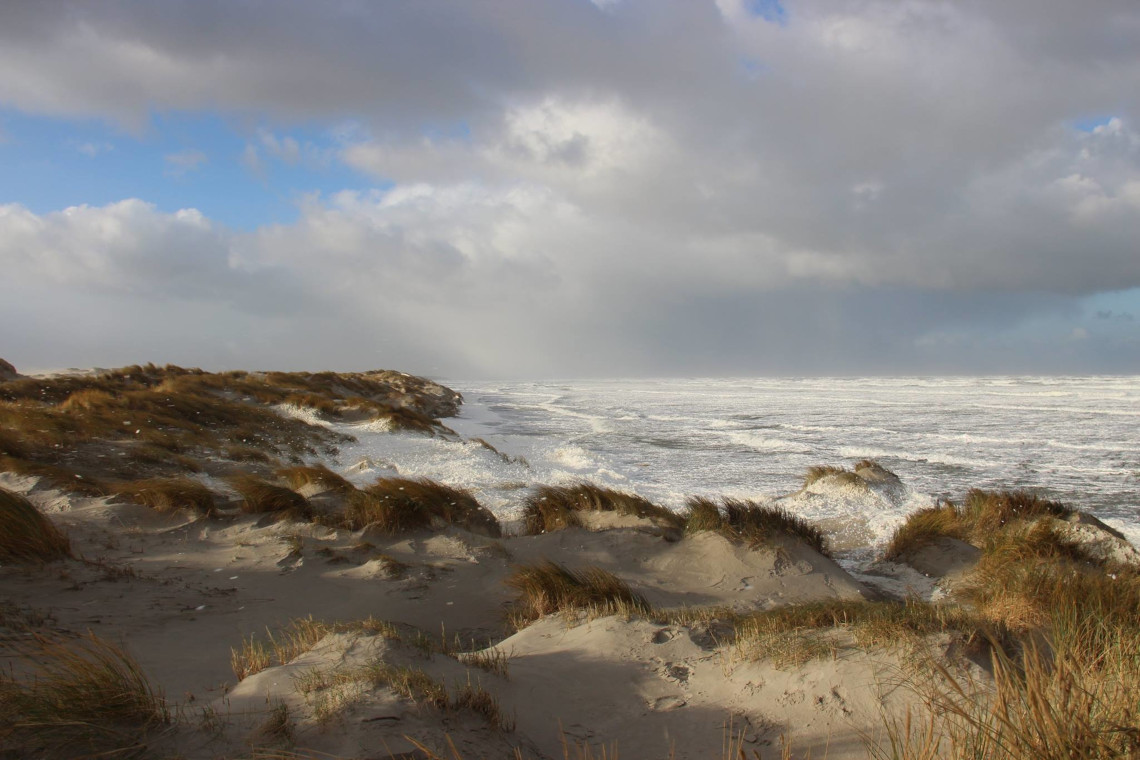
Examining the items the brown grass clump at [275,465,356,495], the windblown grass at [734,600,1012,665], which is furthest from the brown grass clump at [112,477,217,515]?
the windblown grass at [734,600,1012,665]

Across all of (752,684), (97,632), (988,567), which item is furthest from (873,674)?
(97,632)

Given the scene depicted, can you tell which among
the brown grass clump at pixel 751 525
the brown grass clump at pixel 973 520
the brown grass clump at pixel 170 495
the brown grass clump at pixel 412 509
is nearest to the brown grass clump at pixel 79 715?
the brown grass clump at pixel 412 509

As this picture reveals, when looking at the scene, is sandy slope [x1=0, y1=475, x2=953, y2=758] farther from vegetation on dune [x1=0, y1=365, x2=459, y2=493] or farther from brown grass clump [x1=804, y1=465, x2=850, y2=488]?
brown grass clump [x1=804, y1=465, x2=850, y2=488]

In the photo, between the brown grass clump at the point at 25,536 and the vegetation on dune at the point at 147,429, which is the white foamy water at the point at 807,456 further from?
the brown grass clump at the point at 25,536

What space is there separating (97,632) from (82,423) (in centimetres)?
979

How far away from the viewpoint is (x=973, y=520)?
877 centimetres

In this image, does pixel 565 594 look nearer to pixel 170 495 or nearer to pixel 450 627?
pixel 450 627

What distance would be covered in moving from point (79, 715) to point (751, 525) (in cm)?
700

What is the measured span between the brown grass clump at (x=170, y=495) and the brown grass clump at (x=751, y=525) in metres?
6.51

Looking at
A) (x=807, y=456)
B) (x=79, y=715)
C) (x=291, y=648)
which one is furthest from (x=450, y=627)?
(x=807, y=456)

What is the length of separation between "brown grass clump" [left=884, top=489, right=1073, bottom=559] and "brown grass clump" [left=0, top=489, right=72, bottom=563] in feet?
32.0

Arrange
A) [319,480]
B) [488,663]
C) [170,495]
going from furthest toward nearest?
[319,480], [170,495], [488,663]

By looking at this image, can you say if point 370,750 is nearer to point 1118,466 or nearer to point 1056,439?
point 1118,466

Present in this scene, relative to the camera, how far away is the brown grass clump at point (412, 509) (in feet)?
27.3
